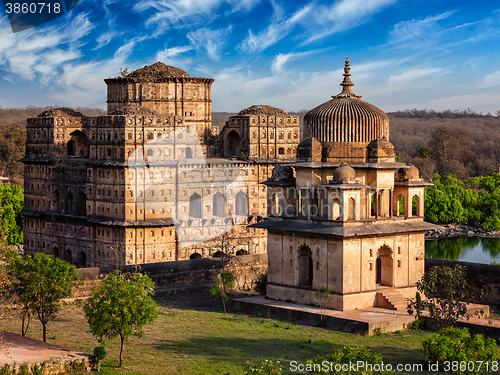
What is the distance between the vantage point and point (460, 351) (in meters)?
16.3

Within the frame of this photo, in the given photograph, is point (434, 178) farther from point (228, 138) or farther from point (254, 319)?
point (254, 319)

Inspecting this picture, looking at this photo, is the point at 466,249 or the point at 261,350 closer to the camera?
the point at 261,350

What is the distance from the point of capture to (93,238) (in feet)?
113

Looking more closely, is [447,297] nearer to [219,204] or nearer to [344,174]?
[344,174]

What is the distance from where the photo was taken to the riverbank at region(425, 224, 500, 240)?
57597 millimetres

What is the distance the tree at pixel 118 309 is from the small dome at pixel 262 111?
68.4ft

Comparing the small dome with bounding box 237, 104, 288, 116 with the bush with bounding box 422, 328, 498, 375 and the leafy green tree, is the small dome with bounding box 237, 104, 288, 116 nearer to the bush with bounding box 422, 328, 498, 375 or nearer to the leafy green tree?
the leafy green tree

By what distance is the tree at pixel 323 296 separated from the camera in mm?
22828

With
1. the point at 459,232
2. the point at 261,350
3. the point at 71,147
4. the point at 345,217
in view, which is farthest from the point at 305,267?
the point at 459,232

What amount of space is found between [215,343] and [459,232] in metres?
41.6

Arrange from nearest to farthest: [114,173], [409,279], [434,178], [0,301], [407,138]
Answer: [0,301]
[409,279]
[114,173]
[434,178]
[407,138]

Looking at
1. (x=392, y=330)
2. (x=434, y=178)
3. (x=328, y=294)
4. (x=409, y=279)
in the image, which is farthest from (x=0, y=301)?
(x=434, y=178)

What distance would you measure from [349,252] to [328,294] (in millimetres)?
1339

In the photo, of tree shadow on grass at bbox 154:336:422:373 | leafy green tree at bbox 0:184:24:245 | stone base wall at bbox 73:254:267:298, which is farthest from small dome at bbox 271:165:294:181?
leafy green tree at bbox 0:184:24:245
